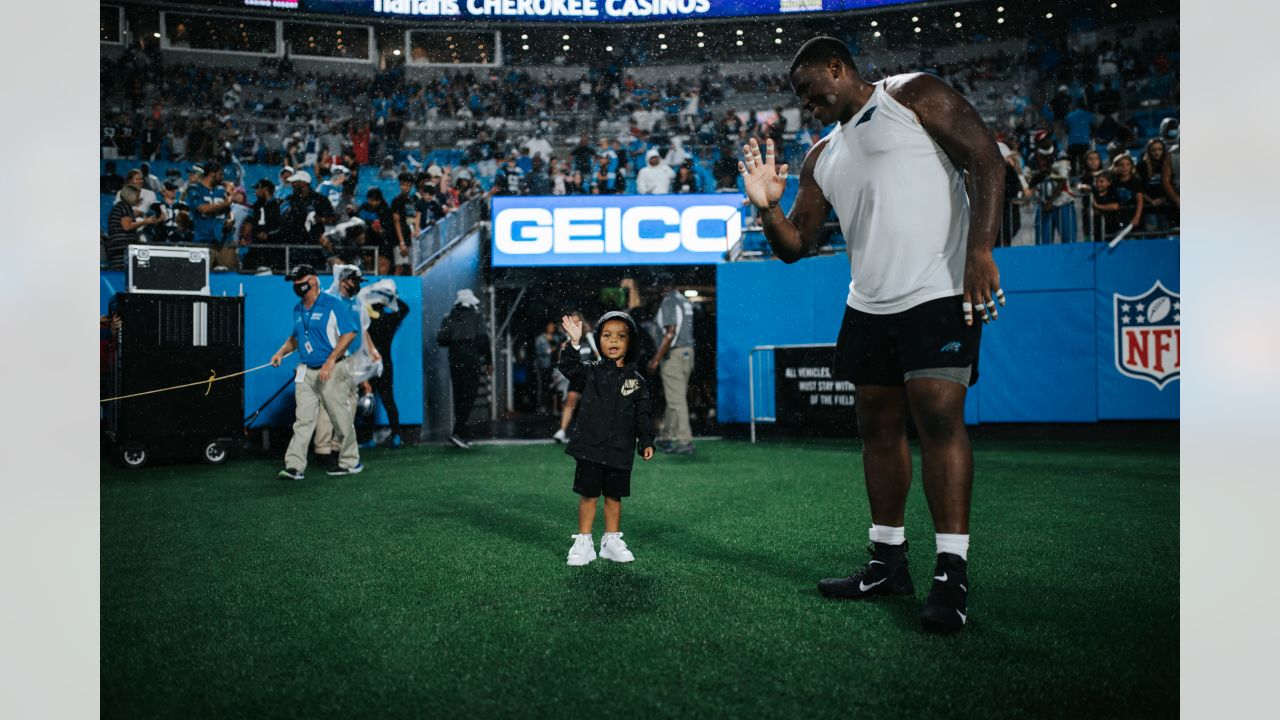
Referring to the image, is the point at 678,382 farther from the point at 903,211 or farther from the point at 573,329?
the point at 903,211

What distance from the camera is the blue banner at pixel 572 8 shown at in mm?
20609

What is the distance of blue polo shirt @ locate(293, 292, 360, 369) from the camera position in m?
6.93

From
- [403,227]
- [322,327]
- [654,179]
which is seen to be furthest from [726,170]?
[322,327]

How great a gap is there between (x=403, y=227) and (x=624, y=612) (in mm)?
10537

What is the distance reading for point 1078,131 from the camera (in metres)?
14.3

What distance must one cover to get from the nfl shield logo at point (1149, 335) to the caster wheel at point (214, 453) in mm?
9439

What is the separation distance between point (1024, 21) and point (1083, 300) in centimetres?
1349

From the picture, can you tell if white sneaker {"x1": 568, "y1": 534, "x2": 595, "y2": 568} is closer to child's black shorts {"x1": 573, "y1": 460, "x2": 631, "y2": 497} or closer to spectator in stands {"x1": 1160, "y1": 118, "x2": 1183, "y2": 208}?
child's black shorts {"x1": 573, "y1": 460, "x2": 631, "y2": 497}

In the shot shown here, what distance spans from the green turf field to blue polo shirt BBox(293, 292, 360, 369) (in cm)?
169

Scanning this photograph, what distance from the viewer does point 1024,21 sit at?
2028 cm

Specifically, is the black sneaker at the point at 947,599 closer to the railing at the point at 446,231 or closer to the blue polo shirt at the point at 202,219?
the railing at the point at 446,231

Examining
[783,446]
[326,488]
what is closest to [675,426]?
[783,446]

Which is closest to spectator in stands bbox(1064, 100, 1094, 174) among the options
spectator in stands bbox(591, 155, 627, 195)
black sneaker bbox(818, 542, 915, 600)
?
spectator in stands bbox(591, 155, 627, 195)
